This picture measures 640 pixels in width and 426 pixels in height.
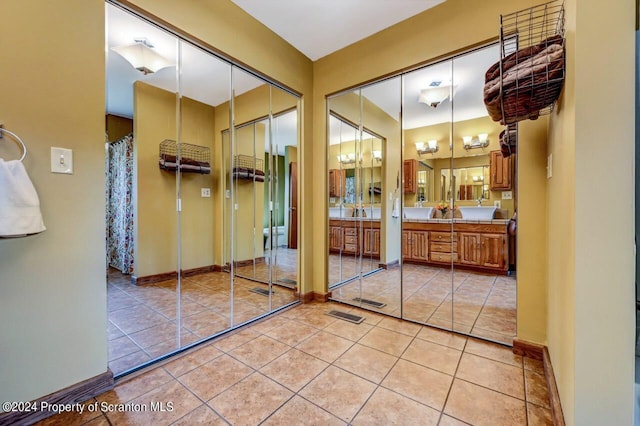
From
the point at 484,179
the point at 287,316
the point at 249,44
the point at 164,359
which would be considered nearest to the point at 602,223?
the point at 484,179

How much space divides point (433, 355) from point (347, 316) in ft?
2.85

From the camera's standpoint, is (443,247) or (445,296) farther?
(443,247)

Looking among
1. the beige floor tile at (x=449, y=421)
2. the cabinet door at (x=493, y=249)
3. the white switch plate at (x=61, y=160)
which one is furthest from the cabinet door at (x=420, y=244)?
the white switch plate at (x=61, y=160)

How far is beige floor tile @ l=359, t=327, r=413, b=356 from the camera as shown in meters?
1.94

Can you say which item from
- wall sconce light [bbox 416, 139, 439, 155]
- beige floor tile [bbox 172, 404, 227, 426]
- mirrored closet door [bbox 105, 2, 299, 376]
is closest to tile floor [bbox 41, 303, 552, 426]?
beige floor tile [bbox 172, 404, 227, 426]

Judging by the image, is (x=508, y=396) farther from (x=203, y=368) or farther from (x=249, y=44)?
(x=249, y=44)

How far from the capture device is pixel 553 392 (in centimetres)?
136

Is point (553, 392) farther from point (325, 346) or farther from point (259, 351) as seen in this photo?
point (259, 351)

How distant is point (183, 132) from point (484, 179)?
3.00 meters

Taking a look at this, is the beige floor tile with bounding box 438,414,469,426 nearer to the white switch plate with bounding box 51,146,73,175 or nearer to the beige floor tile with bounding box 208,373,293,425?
the beige floor tile with bounding box 208,373,293,425

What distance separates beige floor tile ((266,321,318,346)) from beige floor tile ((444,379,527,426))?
1.10 meters

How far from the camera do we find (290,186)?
3.03 metres

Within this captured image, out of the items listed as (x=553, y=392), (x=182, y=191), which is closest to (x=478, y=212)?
(x=553, y=392)

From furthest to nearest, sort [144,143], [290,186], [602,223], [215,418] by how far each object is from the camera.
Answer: [290,186] < [144,143] < [215,418] < [602,223]
